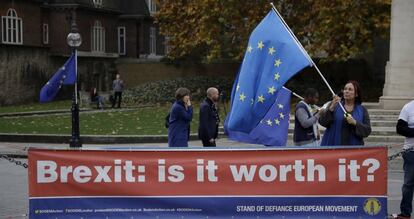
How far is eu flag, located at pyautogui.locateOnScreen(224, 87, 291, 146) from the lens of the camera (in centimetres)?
1098

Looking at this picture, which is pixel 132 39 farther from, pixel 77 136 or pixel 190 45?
pixel 77 136

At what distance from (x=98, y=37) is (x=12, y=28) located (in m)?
10.5

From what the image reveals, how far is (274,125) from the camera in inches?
441

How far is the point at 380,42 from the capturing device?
147 feet

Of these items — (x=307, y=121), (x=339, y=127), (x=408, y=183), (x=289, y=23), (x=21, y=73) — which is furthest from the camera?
(x=21, y=73)

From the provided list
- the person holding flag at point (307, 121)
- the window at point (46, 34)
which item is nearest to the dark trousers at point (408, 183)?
the person holding flag at point (307, 121)

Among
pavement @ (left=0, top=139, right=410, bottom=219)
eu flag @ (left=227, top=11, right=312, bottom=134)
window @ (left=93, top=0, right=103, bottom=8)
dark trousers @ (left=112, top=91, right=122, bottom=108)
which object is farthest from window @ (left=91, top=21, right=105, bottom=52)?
eu flag @ (left=227, top=11, right=312, bottom=134)

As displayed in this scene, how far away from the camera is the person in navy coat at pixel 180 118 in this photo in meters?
12.8

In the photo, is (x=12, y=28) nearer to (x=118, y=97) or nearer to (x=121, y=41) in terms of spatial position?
(x=118, y=97)

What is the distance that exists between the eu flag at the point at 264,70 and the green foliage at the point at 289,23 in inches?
959

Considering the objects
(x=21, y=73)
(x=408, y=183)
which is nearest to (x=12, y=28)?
(x=21, y=73)

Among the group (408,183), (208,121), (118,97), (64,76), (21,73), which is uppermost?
(21,73)

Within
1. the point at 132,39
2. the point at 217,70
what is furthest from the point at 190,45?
the point at 132,39

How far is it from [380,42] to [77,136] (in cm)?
2944
